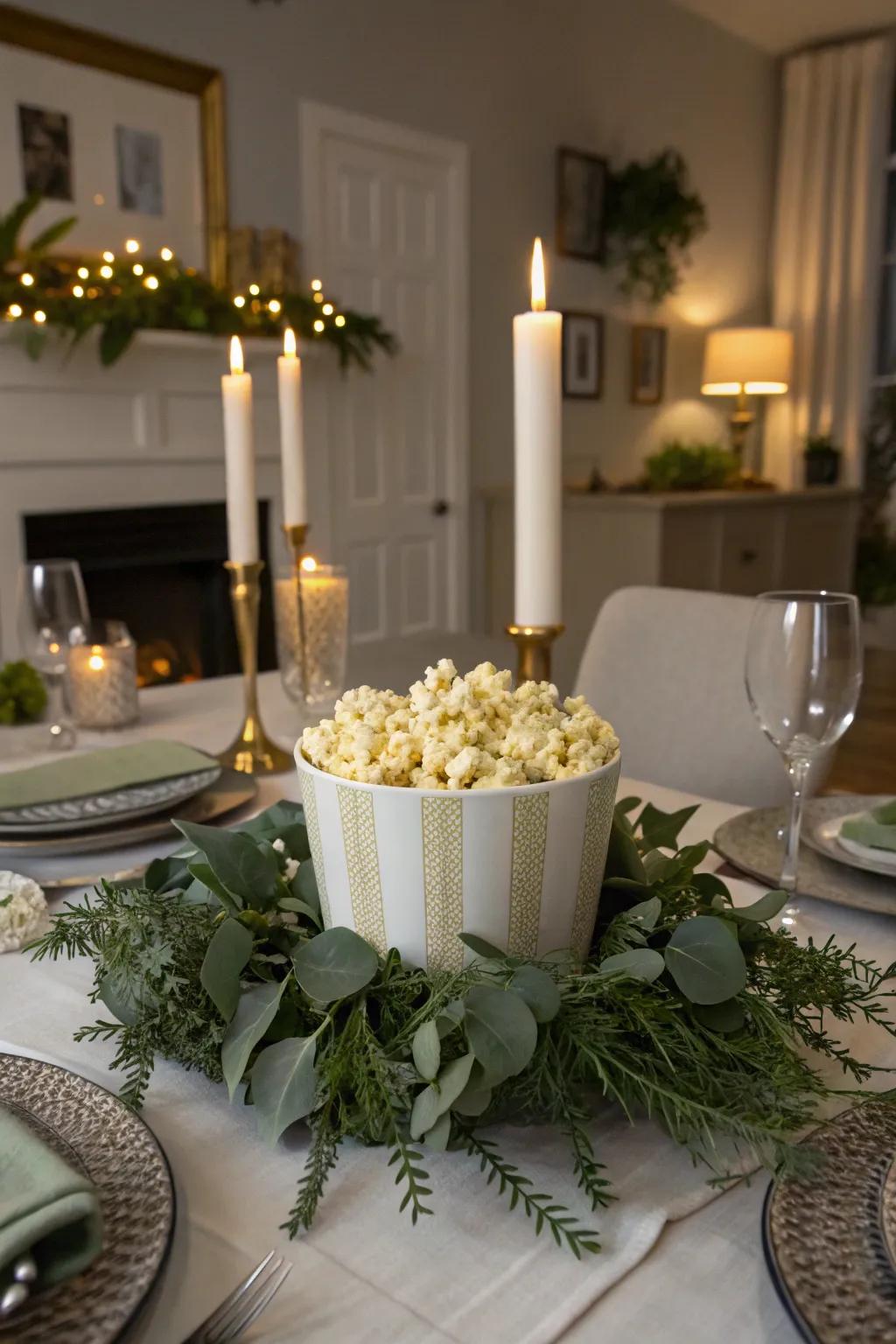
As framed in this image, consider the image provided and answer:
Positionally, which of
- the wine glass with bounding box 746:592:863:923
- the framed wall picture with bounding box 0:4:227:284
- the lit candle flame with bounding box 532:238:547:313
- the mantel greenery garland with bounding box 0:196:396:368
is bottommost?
the wine glass with bounding box 746:592:863:923

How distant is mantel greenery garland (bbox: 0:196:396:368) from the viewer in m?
2.68

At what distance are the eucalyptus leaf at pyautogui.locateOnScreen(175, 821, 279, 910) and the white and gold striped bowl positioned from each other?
0.05 m

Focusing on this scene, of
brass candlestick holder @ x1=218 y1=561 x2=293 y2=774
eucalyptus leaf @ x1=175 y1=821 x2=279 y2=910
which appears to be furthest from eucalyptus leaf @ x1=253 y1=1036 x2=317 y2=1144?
brass candlestick holder @ x1=218 y1=561 x2=293 y2=774

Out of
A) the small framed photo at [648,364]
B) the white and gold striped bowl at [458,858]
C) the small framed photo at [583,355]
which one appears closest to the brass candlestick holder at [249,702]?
the white and gold striped bowl at [458,858]

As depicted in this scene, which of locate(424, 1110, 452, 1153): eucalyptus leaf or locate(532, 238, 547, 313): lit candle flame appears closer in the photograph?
locate(424, 1110, 452, 1153): eucalyptus leaf

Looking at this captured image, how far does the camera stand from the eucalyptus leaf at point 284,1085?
0.46m

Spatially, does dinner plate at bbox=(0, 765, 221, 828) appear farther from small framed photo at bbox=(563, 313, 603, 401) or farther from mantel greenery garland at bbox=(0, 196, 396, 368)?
small framed photo at bbox=(563, 313, 603, 401)

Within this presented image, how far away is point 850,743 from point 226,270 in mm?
2567

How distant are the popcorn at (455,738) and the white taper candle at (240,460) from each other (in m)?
0.55

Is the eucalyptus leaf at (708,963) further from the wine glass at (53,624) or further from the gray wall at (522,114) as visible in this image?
the gray wall at (522,114)

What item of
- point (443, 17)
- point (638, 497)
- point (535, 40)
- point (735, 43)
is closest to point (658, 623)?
point (638, 497)

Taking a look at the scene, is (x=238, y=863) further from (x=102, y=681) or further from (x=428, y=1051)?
(x=102, y=681)

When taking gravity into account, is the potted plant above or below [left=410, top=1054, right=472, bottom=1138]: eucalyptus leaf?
above

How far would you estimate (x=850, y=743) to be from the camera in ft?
12.8
